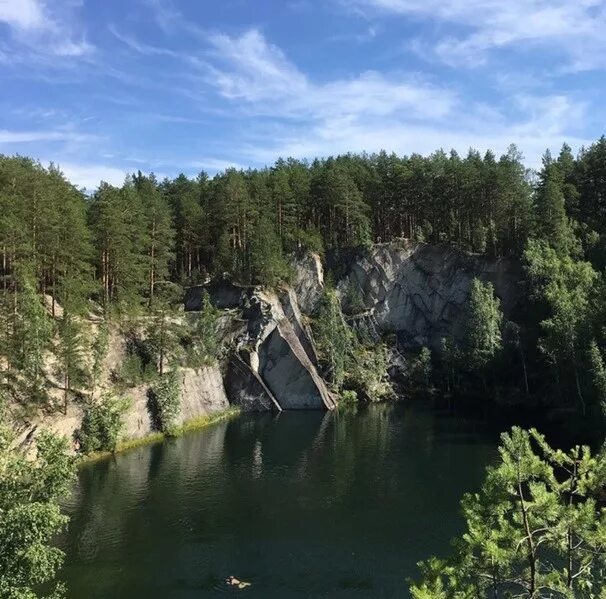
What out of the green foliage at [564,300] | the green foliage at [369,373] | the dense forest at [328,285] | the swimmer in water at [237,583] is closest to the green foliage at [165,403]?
the dense forest at [328,285]

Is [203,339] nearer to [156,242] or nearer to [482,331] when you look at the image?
[156,242]

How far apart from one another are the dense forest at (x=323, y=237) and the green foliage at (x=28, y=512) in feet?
110

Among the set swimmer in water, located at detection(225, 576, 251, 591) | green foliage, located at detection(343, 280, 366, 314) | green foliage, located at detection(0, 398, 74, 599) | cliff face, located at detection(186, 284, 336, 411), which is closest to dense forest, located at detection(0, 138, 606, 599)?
green foliage, located at detection(0, 398, 74, 599)

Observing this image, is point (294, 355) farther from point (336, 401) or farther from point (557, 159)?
point (557, 159)

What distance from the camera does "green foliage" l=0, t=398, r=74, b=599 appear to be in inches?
Answer: 588

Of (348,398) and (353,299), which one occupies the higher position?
(353,299)

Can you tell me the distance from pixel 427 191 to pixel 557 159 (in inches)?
864

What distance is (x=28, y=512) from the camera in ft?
48.4

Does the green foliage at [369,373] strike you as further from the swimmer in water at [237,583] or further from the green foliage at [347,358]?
the swimmer in water at [237,583]

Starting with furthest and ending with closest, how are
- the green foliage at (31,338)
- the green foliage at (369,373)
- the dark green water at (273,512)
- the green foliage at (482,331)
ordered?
1. the green foliage at (369,373)
2. the green foliage at (482,331)
3. the green foliage at (31,338)
4. the dark green water at (273,512)

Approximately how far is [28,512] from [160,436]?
4420cm

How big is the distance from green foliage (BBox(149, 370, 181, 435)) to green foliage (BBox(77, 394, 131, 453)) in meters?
6.98

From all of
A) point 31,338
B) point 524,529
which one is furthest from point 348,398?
point 524,529

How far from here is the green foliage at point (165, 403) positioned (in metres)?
58.2
